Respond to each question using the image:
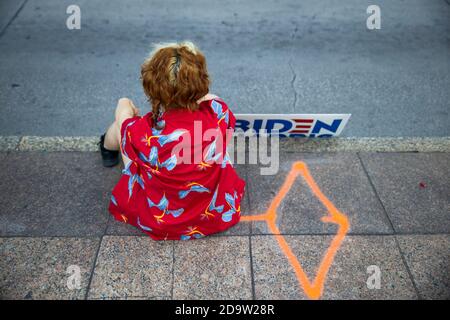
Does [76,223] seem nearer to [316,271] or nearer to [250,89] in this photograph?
[316,271]

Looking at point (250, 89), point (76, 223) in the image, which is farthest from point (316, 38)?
point (76, 223)

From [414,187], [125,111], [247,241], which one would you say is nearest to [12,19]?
[125,111]

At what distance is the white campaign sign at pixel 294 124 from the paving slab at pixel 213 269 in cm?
100

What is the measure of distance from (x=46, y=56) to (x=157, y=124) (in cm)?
291

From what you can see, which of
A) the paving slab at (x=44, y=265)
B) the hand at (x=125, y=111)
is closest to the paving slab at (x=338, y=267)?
the paving slab at (x=44, y=265)

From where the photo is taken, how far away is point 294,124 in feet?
9.51

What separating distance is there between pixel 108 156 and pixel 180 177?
1.03 m

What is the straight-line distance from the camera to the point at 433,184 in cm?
271

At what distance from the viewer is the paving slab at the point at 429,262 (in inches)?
82.0

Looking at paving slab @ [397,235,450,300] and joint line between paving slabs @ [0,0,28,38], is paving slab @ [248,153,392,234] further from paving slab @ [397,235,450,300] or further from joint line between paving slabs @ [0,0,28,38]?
joint line between paving slabs @ [0,0,28,38]

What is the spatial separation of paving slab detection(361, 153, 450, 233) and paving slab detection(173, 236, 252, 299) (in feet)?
3.74

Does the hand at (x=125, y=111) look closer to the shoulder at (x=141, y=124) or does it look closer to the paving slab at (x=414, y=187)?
the shoulder at (x=141, y=124)

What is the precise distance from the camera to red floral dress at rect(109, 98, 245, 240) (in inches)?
74.5

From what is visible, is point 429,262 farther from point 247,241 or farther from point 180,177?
point 180,177
